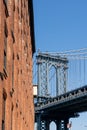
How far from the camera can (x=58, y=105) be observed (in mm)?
106625

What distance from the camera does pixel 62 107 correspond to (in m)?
107

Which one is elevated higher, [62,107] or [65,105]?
[65,105]

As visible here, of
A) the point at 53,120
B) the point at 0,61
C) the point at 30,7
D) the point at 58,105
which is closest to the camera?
the point at 0,61

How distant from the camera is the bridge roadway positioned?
96812mm

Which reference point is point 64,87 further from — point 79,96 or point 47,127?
point 79,96

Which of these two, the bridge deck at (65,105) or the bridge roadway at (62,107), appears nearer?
the bridge deck at (65,105)

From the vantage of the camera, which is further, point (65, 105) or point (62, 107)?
point (62, 107)

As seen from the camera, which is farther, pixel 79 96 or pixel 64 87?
pixel 64 87

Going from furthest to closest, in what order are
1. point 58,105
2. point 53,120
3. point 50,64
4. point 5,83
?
point 50,64, point 53,120, point 58,105, point 5,83

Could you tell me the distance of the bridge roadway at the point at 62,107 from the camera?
318 feet

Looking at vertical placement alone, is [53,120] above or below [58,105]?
below

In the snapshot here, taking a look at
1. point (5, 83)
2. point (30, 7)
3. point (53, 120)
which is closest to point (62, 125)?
point (53, 120)

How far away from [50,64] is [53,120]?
17.7m

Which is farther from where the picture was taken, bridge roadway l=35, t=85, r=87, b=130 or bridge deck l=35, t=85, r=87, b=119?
bridge roadway l=35, t=85, r=87, b=130
